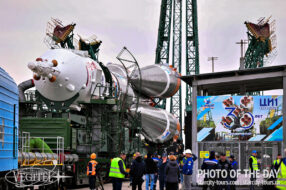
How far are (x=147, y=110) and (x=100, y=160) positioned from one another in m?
7.53

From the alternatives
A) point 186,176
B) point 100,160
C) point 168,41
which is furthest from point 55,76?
point 168,41

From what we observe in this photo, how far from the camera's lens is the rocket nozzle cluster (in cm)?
2382

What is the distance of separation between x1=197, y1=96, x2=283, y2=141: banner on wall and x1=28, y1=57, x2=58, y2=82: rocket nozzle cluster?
23.9ft

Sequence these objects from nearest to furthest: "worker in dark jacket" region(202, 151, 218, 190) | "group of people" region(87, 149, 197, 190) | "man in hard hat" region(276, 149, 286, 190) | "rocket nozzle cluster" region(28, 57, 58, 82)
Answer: "man in hard hat" region(276, 149, 286, 190) → "group of people" region(87, 149, 197, 190) → "worker in dark jacket" region(202, 151, 218, 190) → "rocket nozzle cluster" region(28, 57, 58, 82)

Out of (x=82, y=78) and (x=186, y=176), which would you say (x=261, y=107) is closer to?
(x=186, y=176)

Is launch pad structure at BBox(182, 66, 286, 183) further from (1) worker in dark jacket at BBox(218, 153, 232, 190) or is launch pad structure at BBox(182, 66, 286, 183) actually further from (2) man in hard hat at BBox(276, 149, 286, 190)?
(2) man in hard hat at BBox(276, 149, 286, 190)

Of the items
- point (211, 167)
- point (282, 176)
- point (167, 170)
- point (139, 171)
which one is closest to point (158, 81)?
point (139, 171)

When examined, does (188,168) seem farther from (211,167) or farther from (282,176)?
(282,176)

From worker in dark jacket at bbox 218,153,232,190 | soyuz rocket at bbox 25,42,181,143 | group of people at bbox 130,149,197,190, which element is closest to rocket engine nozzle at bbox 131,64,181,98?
soyuz rocket at bbox 25,42,181,143

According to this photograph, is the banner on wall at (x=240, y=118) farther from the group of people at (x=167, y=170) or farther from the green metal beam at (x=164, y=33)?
the green metal beam at (x=164, y=33)

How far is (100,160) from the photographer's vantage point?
25047 mm

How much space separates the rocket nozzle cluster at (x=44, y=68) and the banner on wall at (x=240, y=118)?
23.9 ft

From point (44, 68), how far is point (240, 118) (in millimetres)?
9127

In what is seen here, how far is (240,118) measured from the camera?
2095cm
